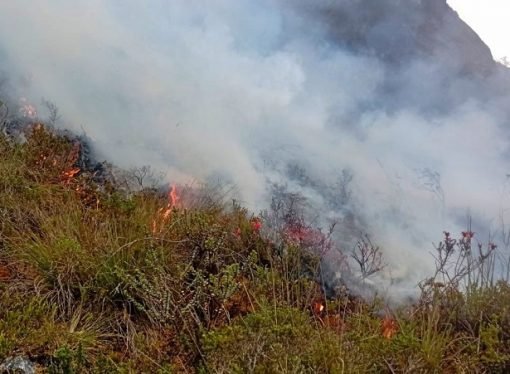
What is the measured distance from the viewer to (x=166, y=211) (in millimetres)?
4512

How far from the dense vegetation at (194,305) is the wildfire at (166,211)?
0.02 m

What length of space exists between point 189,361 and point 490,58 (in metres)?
7.71

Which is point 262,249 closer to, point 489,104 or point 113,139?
point 113,139

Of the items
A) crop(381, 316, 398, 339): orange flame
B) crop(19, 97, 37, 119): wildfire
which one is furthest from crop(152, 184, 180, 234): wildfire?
crop(19, 97, 37, 119): wildfire

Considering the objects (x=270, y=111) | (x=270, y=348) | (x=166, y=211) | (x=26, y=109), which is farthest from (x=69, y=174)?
(x=270, y=348)

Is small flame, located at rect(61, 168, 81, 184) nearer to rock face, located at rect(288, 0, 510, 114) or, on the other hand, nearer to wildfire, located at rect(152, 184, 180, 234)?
wildfire, located at rect(152, 184, 180, 234)

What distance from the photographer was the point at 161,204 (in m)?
4.68

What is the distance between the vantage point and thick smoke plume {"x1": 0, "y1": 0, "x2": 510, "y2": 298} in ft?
17.8

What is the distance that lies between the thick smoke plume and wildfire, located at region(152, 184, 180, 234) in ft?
1.14

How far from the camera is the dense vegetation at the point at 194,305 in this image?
295 centimetres

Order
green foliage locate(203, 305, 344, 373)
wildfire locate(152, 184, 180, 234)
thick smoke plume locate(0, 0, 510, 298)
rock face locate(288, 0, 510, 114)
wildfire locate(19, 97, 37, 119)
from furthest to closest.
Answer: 1. rock face locate(288, 0, 510, 114)
2. wildfire locate(19, 97, 37, 119)
3. thick smoke plume locate(0, 0, 510, 298)
4. wildfire locate(152, 184, 180, 234)
5. green foliage locate(203, 305, 344, 373)

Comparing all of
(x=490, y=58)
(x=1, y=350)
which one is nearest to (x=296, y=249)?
(x=1, y=350)

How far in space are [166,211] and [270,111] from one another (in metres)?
2.17

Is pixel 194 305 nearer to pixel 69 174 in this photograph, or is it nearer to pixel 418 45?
pixel 69 174
